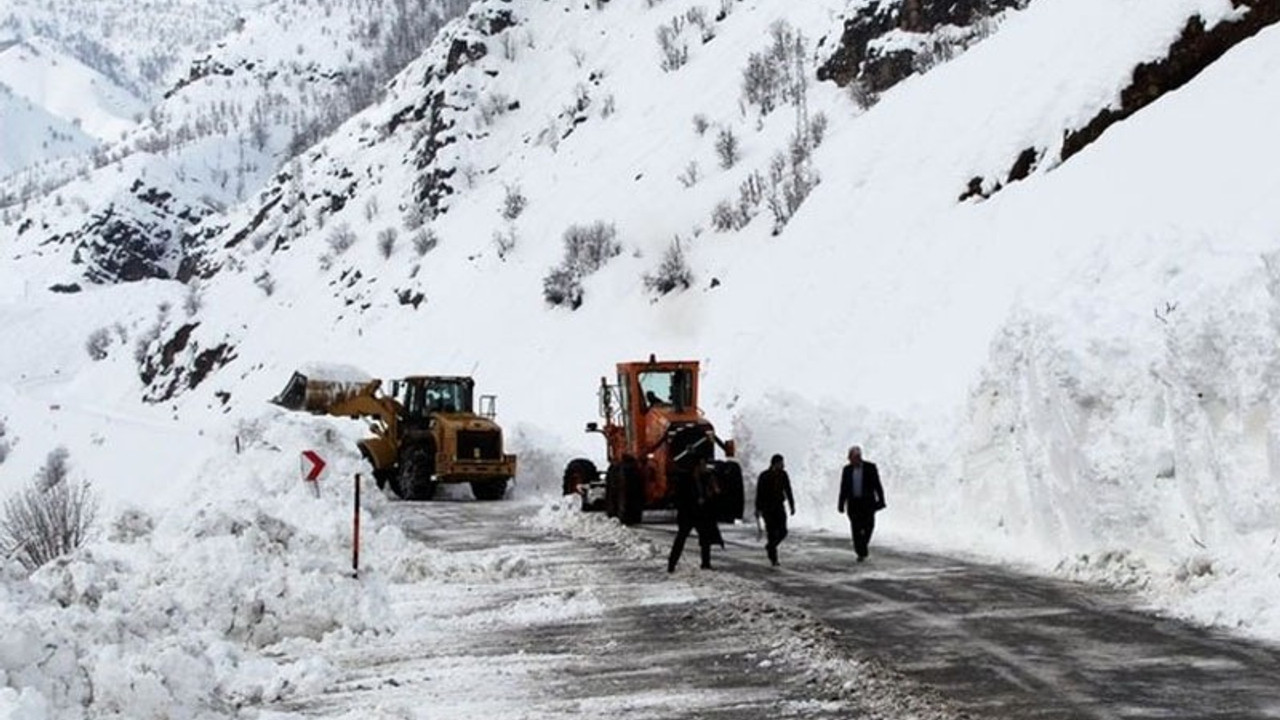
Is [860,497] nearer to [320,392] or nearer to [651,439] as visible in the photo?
[651,439]

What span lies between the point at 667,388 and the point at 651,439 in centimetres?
110

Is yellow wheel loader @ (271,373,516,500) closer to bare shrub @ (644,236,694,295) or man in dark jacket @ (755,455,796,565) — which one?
man in dark jacket @ (755,455,796,565)

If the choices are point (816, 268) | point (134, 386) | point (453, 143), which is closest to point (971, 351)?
point (816, 268)

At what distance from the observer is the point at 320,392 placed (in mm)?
34625

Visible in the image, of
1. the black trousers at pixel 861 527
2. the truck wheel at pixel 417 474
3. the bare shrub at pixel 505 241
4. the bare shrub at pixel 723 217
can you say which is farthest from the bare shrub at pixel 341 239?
the black trousers at pixel 861 527

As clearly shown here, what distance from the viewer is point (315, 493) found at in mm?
23297

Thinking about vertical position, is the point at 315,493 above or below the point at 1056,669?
above

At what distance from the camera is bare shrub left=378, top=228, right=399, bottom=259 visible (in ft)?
240

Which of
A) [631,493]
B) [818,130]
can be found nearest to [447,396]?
[631,493]

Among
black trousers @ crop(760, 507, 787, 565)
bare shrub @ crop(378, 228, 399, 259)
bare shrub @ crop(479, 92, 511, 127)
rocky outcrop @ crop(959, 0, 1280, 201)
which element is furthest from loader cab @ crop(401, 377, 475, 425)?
bare shrub @ crop(479, 92, 511, 127)

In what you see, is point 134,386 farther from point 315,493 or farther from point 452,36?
point 315,493

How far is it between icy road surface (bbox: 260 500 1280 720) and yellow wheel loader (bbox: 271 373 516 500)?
45.6ft

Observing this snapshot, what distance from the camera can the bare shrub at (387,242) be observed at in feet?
240

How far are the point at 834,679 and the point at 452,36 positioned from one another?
82819mm
